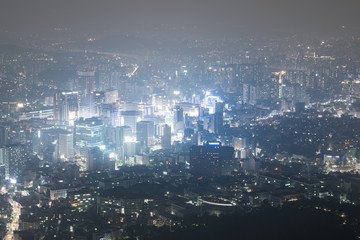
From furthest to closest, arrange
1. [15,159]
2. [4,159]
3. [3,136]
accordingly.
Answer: [3,136], [15,159], [4,159]

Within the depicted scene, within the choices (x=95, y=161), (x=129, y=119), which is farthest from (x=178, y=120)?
(x=95, y=161)

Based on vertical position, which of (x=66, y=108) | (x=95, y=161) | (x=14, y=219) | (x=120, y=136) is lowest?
(x=14, y=219)

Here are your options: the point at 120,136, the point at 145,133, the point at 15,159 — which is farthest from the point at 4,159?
the point at 145,133

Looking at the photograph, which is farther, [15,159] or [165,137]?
[165,137]

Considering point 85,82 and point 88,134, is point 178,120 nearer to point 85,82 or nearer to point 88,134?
point 88,134

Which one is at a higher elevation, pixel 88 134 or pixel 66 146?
pixel 88 134

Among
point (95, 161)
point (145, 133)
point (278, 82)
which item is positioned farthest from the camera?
point (278, 82)

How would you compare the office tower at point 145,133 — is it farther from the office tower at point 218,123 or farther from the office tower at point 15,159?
the office tower at point 15,159
